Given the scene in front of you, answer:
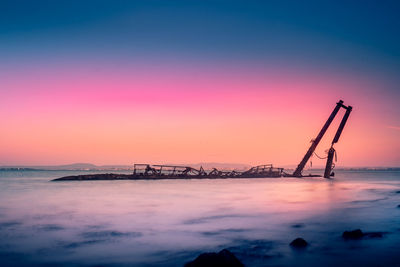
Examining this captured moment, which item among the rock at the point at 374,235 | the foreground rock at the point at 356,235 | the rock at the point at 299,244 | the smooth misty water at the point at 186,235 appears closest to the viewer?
the smooth misty water at the point at 186,235

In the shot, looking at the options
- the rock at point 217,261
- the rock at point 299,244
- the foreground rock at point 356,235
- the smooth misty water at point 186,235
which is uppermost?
the rock at point 217,261

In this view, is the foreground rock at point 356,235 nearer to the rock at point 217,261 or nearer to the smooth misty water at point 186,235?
the smooth misty water at point 186,235

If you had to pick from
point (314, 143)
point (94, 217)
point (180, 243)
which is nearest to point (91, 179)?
point (314, 143)

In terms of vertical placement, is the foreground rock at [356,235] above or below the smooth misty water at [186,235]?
above

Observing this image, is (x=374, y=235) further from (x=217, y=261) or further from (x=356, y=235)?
(x=217, y=261)

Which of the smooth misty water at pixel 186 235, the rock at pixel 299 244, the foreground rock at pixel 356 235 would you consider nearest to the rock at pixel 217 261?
the smooth misty water at pixel 186 235

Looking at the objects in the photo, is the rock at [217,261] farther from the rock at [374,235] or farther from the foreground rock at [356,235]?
the rock at [374,235]

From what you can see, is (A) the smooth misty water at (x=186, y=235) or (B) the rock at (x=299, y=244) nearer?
(A) the smooth misty water at (x=186, y=235)

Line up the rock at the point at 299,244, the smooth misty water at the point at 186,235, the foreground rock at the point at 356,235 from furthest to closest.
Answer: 1. the foreground rock at the point at 356,235
2. the rock at the point at 299,244
3. the smooth misty water at the point at 186,235

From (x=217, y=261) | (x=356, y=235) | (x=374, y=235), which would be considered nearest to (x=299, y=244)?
(x=356, y=235)

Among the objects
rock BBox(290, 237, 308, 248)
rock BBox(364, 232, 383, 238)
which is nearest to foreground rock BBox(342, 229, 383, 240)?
rock BBox(364, 232, 383, 238)

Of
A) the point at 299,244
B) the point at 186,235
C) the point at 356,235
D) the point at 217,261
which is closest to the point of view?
the point at 217,261

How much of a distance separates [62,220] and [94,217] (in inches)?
67.1

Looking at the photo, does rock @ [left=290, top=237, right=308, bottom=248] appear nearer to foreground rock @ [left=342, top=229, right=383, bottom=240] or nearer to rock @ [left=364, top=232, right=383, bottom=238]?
foreground rock @ [left=342, top=229, right=383, bottom=240]
